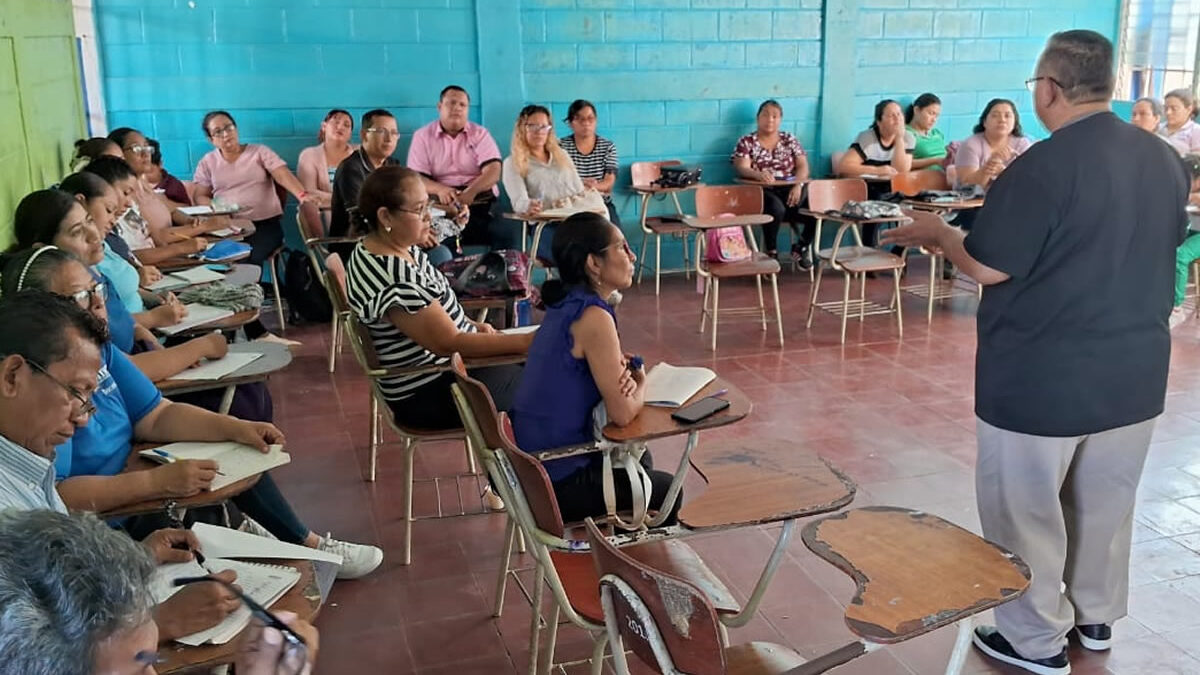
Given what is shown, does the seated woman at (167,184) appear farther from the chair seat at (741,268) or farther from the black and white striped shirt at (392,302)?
the chair seat at (741,268)

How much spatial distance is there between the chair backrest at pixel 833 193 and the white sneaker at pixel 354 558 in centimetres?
389

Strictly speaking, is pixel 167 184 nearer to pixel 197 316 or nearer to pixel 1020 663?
pixel 197 316

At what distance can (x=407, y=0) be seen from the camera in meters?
6.75

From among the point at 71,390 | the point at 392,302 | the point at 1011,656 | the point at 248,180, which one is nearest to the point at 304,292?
the point at 248,180

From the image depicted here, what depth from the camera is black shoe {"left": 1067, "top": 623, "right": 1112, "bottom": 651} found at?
8.84 ft

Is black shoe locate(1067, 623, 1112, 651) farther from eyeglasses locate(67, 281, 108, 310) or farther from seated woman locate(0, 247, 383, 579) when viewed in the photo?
eyeglasses locate(67, 281, 108, 310)

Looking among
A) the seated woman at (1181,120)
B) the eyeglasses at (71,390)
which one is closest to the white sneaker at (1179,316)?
the seated woman at (1181,120)

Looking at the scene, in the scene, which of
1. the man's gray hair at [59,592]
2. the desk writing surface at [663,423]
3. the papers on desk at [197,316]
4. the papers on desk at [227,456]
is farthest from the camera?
the papers on desk at [197,316]

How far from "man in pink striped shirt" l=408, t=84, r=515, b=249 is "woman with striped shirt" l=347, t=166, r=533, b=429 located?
311cm

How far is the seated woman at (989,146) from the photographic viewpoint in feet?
22.1

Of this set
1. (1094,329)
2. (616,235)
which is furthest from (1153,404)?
(616,235)

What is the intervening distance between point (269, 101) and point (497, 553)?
4.36 metres

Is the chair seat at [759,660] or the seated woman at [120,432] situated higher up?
the seated woman at [120,432]

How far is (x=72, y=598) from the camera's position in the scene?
1028 millimetres
